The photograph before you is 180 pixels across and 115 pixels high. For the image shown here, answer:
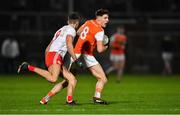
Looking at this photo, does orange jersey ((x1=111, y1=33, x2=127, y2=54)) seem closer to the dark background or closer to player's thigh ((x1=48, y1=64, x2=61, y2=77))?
the dark background

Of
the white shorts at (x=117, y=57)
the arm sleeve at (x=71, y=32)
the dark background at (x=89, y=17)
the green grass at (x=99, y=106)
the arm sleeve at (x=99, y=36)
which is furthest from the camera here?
the dark background at (x=89, y=17)

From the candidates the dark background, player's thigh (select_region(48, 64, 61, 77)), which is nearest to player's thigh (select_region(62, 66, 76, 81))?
player's thigh (select_region(48, 64, 61, 77))

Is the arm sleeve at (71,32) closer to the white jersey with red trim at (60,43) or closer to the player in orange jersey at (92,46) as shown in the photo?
the white jersey with red trim at (60,43)

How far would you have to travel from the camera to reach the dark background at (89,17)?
3975 centimetres

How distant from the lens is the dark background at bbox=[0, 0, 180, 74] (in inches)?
1565

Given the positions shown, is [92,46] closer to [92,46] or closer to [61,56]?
[92,46]

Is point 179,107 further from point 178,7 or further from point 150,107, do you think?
point 178,7

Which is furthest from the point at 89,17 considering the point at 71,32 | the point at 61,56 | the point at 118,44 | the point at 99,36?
the point at 71,32

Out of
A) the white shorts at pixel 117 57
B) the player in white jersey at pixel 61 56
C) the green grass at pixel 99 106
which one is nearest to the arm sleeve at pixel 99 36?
the player in white jersey at pixel 61 56

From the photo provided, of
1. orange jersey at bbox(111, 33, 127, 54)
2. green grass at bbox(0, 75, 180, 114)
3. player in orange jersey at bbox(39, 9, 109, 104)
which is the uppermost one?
player in orange jersey at bbox(39, 9, 109, 104)

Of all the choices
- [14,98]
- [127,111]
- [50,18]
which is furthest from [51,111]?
[50,18]

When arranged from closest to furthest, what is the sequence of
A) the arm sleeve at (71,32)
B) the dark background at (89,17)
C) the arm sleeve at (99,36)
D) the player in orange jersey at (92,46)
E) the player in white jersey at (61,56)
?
the arm sleeve at (71,32), the player in white jersey at (61,56), the arm sleeve at (99,36), the player in orange jersey at (92,46), the dark background at (89,17)

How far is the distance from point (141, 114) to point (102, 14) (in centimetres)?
373

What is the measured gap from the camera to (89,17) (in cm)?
4009
